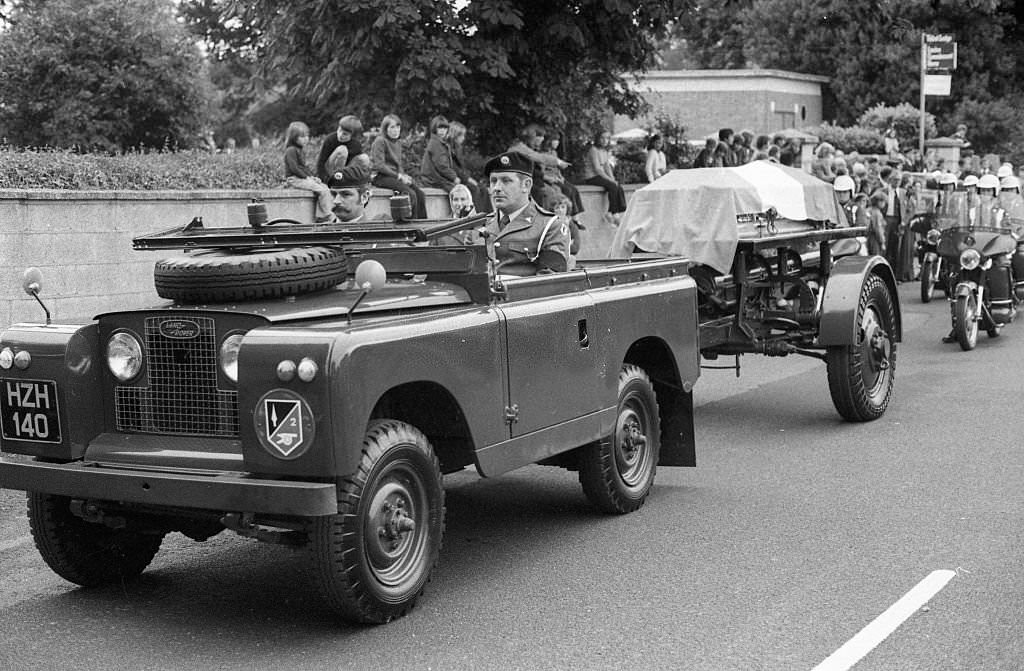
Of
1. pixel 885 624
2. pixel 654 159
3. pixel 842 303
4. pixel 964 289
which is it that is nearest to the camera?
pixel 885 624

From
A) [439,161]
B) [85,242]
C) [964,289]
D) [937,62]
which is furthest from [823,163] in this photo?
[85,242]

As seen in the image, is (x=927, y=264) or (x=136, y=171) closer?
(x=136, y=171)

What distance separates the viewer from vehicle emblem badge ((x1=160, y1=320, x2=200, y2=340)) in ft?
18.6

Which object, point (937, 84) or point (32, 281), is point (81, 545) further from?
point (937, 84)

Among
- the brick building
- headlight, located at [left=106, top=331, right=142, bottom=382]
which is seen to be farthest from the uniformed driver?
the brick building

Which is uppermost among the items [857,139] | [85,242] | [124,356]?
[857,139]

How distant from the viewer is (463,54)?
17.8 meters

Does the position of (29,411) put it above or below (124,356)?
below

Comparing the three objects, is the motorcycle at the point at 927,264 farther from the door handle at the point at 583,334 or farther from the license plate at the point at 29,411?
the license plate at the point at 29,411

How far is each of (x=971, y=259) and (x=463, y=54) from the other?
6795mm

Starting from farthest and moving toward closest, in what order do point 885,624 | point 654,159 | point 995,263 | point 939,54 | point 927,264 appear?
1. point 939,54
2. point 654,159
3. point 927,264
4. point 995,263
5. point 885,624

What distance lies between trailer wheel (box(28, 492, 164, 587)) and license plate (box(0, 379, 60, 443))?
0.30 meters

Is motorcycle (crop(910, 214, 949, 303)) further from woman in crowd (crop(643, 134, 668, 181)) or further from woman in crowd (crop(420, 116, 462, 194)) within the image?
woman in crowd (crop(420, 116, 462, 194))

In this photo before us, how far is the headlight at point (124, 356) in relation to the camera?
5840mm
